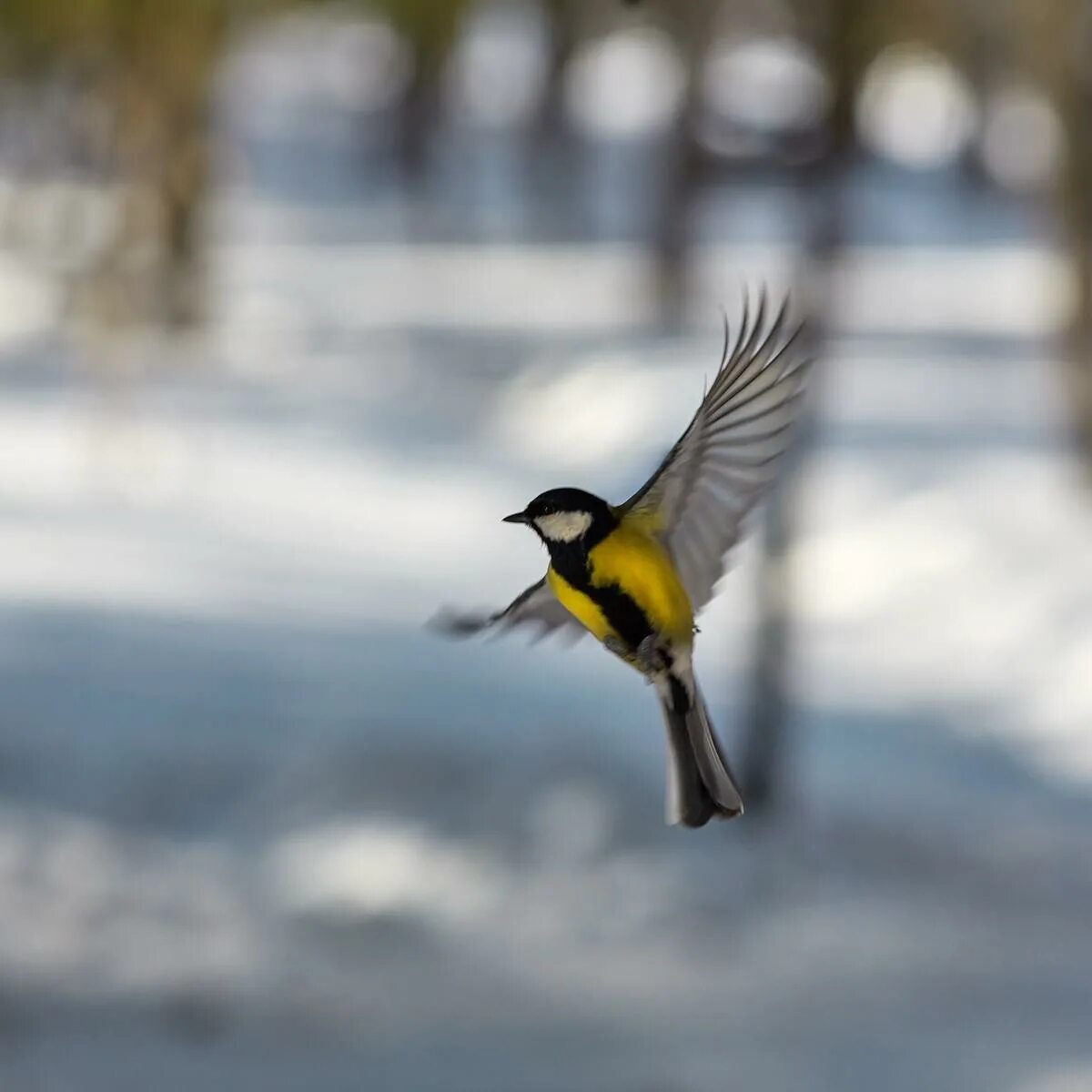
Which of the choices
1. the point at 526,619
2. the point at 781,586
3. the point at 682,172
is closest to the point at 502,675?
A: the point at 781,586

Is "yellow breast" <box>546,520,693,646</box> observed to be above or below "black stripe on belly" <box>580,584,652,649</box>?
above

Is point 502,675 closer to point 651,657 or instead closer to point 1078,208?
point 1078,208

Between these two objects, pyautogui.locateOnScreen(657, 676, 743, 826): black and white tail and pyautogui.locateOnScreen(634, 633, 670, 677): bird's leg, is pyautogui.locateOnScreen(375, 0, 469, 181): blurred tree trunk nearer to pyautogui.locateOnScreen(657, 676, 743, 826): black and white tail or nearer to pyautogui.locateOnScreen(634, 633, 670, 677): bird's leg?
pyautogui.locateOnScreen(657, 676, 743, 826): black and white tail

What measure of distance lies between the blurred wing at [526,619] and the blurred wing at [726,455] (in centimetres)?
11

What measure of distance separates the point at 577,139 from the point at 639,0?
25855 mm

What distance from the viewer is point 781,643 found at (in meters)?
8.18

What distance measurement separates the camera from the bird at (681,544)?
1.50m

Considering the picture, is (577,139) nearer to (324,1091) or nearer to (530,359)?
(530,359)

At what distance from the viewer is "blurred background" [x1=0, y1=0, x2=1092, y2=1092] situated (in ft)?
22.8

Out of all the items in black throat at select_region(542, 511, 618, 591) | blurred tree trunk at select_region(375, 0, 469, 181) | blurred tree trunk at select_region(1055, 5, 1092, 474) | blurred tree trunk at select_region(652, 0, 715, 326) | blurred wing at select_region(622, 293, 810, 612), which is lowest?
black throat at select_region(542, 511, 618, 591)

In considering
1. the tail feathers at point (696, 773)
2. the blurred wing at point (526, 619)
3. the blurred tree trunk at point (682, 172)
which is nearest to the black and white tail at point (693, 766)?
the tail feathers at point (696, 773)

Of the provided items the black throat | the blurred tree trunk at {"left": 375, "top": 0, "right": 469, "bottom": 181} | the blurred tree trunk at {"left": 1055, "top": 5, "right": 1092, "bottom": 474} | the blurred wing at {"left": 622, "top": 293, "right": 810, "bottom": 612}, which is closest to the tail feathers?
the blurred wing at {"left": 622, "top": 293, "right": 810, "bottom": 612}

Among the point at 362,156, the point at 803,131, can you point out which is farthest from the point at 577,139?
the point at 803,131

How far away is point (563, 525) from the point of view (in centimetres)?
145
